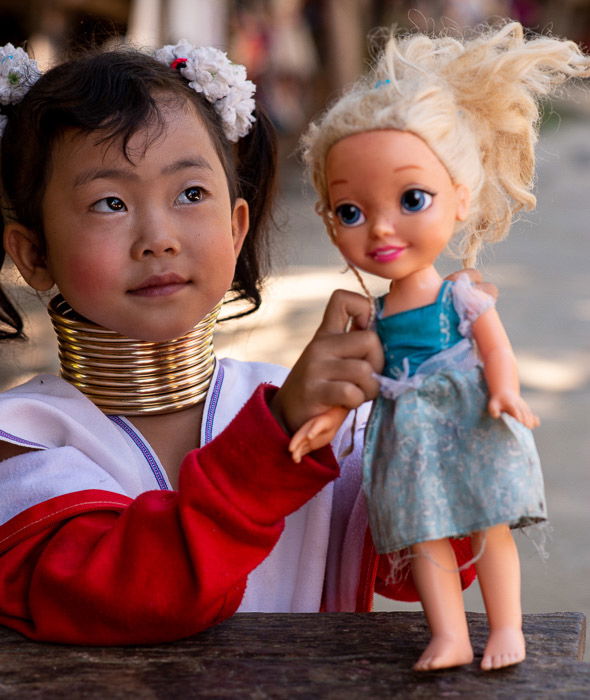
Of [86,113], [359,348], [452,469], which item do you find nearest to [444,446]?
[452,469]

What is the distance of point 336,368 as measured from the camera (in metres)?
1.24

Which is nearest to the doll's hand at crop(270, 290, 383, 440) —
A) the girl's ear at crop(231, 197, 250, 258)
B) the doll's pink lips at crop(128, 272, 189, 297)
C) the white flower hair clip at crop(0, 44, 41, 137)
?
the doll's pink lips at crop(128, 272, 189, 297)

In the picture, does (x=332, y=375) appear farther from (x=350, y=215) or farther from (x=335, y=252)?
(x=335, y=252)

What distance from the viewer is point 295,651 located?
1.33 metres

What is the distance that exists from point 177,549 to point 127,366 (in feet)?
1.27

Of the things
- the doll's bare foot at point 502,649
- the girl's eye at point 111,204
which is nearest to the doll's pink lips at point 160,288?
the girl's eye at point 111,204

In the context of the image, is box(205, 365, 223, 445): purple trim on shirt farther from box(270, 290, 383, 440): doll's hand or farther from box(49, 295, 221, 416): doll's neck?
box(270, 290, 383, 440): doll's hand

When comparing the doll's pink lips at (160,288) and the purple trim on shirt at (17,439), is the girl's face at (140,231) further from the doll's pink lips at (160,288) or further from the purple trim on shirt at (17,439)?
the purple trim on shirt at (17,439)

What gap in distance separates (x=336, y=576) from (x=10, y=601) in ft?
1.66

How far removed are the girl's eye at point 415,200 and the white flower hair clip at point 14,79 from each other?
83 centimetres

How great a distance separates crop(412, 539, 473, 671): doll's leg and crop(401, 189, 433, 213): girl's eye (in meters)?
0.37

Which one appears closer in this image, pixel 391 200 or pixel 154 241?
pixel 391 200

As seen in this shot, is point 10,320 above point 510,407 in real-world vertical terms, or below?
above

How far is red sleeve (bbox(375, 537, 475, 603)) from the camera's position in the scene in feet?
4.94
